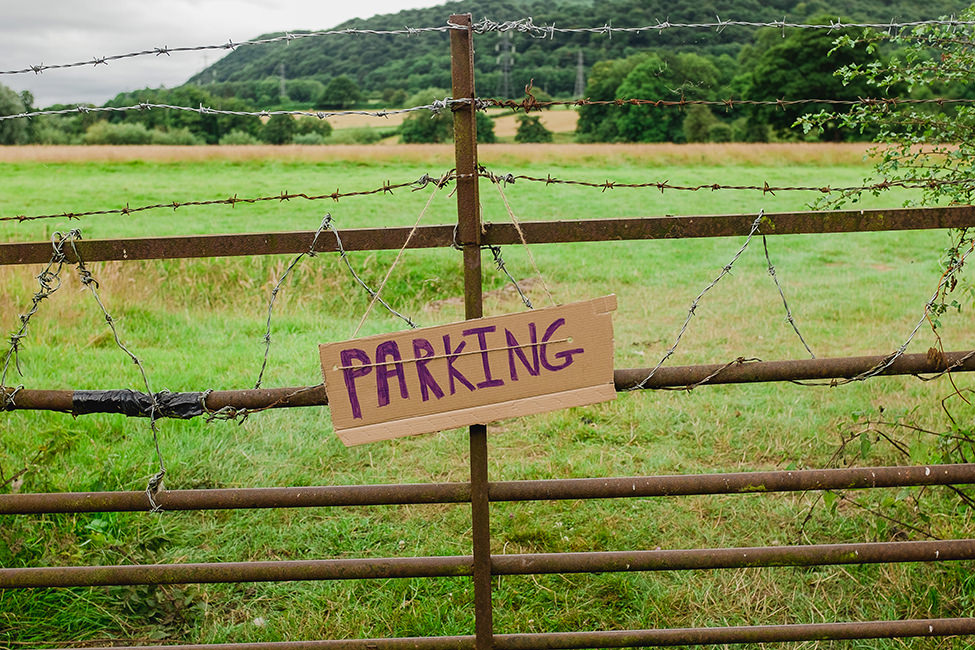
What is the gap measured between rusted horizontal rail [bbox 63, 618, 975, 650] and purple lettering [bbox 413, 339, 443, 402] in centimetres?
95

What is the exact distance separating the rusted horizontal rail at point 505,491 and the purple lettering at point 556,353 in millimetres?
467

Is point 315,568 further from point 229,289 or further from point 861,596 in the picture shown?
point 229,289

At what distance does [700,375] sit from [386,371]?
103 centimetres

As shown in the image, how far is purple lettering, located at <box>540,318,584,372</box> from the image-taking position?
230cm

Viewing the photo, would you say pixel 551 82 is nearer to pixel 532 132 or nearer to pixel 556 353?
pixel 556 353

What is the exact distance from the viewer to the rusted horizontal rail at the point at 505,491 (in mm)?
2582

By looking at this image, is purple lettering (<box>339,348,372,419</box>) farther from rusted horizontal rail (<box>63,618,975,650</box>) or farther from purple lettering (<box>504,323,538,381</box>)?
rusted horizontal rail (<box>63,618,975,650</box>)

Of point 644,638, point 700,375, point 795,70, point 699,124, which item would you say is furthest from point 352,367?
point 699,124

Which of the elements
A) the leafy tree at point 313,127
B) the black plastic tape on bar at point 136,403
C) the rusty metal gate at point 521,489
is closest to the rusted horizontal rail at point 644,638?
the rusty metal gate at point 521,489

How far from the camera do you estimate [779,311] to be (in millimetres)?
8359

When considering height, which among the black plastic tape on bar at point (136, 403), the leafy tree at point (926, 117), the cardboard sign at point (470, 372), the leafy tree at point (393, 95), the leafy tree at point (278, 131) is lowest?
the black plastic tape on bar at point (136, 403)

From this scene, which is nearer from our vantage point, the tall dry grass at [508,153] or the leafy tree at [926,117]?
the leafy tree at [926,117]

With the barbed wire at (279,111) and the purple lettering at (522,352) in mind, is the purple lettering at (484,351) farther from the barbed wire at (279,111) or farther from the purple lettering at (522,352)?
the barbed wire at (279,111)

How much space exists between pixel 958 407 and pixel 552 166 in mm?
18353
